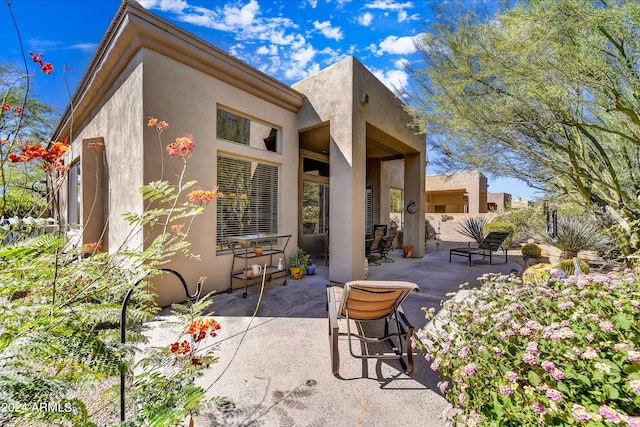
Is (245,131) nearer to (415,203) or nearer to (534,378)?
(534,378)

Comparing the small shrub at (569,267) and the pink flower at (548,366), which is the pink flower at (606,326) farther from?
the small shrub at (569,267)

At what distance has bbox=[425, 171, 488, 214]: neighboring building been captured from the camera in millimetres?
21050

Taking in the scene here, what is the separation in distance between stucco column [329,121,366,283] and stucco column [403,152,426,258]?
4.29 meters

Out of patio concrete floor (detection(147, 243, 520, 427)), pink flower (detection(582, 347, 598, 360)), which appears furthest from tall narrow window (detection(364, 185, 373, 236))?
pink flower (detection(582, 347, 598, 360))

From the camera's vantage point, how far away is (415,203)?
32.9ft

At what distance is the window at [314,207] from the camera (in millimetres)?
9320

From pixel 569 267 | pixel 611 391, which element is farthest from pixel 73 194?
pixel 569 267

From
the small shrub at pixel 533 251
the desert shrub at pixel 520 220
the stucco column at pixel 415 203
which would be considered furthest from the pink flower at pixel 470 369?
the desert shrub at pixel 520 220

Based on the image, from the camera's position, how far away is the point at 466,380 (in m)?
1.78

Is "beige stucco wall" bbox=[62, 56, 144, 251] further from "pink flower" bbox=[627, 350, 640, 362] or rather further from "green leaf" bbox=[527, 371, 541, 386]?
"pink flower" bbox=[627, 350, 640, 362]

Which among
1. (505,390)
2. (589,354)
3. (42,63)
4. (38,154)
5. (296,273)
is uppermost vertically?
(42,63)

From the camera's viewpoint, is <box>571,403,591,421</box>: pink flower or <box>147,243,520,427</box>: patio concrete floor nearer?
<box>571,403,591,421</box>: pink flower

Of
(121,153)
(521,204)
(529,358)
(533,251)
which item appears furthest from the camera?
(521,204)

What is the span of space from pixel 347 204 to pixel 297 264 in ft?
7.08
